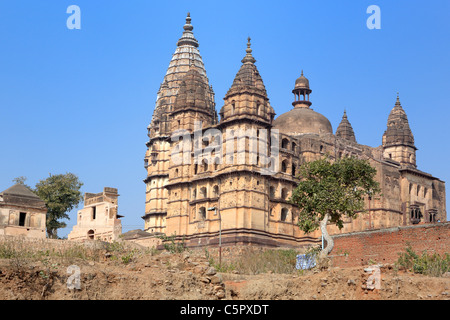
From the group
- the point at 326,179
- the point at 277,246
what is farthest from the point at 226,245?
the point at 326,179

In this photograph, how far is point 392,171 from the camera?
5922 centimetres

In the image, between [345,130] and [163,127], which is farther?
[345,130]

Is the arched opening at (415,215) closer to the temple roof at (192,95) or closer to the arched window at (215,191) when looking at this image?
the arched window at (215,191)

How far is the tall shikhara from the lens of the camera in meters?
68.2

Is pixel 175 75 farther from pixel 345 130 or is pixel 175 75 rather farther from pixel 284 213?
pixel 284 213

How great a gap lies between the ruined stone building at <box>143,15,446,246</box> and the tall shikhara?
174 millimetres

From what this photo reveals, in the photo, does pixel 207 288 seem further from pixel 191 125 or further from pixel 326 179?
pixel 191 125

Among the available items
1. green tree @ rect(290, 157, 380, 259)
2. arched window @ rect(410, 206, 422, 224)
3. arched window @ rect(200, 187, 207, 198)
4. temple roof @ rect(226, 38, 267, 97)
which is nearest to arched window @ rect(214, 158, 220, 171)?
arched window @ rect(200, 187, 207, 198)

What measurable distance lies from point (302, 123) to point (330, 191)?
30.2 meters

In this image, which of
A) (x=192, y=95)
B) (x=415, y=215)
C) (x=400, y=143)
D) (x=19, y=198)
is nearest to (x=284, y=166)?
(x=192, y=95)

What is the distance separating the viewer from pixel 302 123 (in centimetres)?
6462

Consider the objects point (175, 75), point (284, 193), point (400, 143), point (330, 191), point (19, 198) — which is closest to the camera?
point (330, 191)

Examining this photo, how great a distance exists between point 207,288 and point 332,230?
122 ft

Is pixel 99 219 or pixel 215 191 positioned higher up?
pixel 215 191
